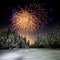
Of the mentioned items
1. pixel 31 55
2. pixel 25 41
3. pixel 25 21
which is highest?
pixel 25 21

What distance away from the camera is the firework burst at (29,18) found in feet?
25.7

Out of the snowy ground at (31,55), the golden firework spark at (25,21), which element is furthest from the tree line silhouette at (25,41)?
the golden firework spark at (25,21)

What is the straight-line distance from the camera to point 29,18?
25.8 feet

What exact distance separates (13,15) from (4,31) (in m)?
0.79

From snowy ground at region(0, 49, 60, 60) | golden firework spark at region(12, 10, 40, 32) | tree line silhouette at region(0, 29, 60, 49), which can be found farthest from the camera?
tree line silhouette at region(0, 29, 60, 49)

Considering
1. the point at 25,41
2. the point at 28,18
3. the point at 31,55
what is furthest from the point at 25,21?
the point at 31,55

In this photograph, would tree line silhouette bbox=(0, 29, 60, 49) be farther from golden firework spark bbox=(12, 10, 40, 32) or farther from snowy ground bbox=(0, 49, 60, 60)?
golden firework spark bbox=(12, 10, 40, 32)

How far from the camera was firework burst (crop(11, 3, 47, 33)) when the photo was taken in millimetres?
7848

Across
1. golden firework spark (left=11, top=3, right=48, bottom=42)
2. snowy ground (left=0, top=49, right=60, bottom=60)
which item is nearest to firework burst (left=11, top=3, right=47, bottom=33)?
golden firework spark (left=11, top=3, right=48, bottom=42)

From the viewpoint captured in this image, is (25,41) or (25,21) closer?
(25,21)

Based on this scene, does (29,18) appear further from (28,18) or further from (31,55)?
(31,55)

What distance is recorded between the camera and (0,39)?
8.24 metres

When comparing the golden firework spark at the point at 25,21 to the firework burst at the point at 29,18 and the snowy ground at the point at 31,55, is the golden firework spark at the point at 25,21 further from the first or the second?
the snowy ground at the point at 31,55

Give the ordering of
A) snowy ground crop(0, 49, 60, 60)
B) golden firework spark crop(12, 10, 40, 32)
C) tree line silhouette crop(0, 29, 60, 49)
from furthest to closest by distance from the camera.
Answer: tree line silhouette crop(0, 29, 60, 49)
golden firework spark crop(12, 10, 40, 32)
snowy ground crop(0, 49, 60, 60)
